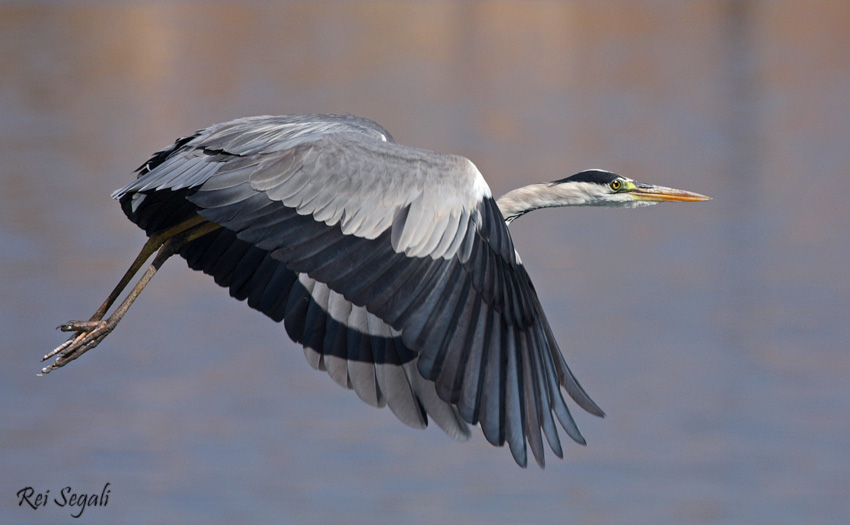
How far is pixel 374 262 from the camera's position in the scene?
504 cm

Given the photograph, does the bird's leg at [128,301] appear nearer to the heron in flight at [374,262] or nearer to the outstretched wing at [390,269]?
the heron in flight at [374,262]

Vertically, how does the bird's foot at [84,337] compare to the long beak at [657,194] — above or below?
below

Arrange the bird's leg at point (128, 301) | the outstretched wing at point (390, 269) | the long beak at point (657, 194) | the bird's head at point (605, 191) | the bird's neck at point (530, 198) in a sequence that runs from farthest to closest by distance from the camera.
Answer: the long beak at point (657, 194) → the bird's head at point (605, 191) → the bird's neck at point (530, 198) → the bird's leg at point (128, 301) → the outstretched wing at point (390, 269)

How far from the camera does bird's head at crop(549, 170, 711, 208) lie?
659 cm

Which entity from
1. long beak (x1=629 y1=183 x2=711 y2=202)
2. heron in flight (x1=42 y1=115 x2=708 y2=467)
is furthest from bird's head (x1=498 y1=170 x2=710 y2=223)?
heron in flight (x1=42 y1=115 x2=708 y2=467)

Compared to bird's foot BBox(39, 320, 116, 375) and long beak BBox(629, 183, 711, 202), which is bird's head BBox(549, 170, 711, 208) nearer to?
long beak BBox(629, 183, 711, 202)

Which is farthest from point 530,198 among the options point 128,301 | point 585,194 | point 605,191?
point 128,301

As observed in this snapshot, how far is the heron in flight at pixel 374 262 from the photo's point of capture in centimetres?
492

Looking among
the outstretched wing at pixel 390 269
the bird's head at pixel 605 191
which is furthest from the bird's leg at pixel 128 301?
the bird's head at pixel 605 191

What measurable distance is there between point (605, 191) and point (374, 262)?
2061 millimetres

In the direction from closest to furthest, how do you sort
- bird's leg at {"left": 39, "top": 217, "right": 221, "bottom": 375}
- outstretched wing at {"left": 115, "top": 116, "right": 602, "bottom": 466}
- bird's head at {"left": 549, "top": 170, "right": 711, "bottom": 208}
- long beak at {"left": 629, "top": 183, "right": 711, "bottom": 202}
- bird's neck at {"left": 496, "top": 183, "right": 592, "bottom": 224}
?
outstretched wing at {"left": 115, "top": 116, "right": 602, "bottom": 466}
bird's leg at {"left": 39, "top": 217, "right": 221, "bottom": 375}
bird's neck at {"left": 496, "top": 183, "right": 592, "bottom": 224}
bird's head at {"left": 549, "top": 170, "right": 711, "bottom": 208}
long beak at {"left": 629, "top": 183, "right": 711, "bottom": 202}

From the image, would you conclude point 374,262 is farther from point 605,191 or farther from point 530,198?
point 605,191

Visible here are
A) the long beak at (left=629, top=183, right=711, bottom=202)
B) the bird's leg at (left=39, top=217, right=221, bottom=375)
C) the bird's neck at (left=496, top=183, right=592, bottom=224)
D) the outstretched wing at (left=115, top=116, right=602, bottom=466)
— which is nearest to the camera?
the outstretched wing at (left=115, top=116, right=602, bottom=466)

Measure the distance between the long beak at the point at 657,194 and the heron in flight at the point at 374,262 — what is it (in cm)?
146
